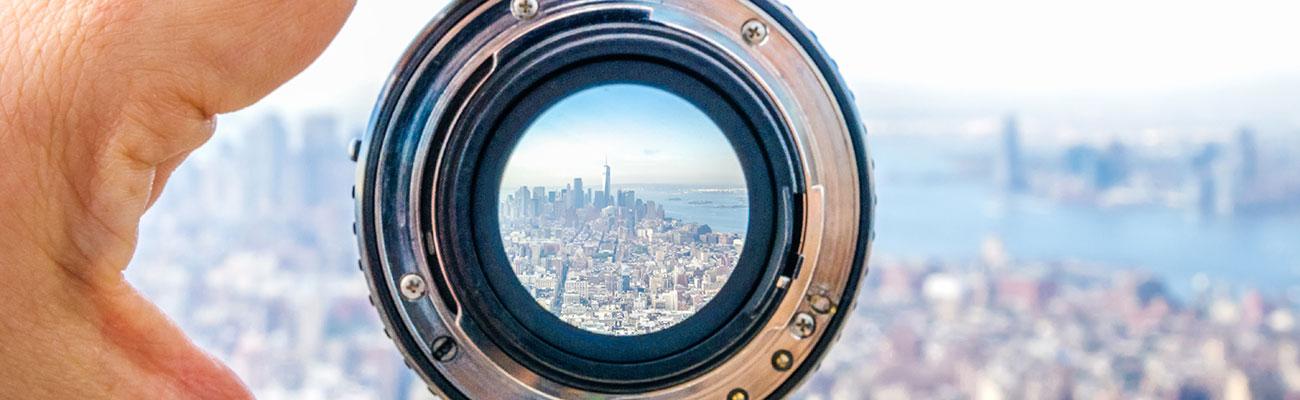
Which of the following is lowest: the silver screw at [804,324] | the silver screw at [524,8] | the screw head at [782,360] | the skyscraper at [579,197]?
the screw head at [782,360]

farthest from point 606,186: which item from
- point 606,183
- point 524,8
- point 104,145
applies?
point 104,145

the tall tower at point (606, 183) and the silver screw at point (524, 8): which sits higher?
the silver screw at point (524, 8)

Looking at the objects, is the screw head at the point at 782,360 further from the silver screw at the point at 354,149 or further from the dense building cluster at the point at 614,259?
the silver screw at the point at 354,149

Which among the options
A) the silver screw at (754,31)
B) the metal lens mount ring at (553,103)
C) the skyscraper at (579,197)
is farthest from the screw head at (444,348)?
the silver screw at (754,31)

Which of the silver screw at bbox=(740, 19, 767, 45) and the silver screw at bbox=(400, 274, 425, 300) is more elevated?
the silver screw at bbox=(740, 19, 767, 45)

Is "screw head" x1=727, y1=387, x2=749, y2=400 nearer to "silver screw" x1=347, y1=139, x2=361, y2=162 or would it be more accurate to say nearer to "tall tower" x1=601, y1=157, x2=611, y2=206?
"tall tower" x1=601, y1=157, x2=611, y2=206

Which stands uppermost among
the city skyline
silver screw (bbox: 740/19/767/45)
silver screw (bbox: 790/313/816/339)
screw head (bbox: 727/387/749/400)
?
silver screw (bbox: 740/19/767/45)

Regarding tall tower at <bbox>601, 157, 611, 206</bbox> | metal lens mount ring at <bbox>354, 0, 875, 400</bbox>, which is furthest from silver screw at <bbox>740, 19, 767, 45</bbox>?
tall tower at <bbox>601, 157, 611, 206</bbox>
